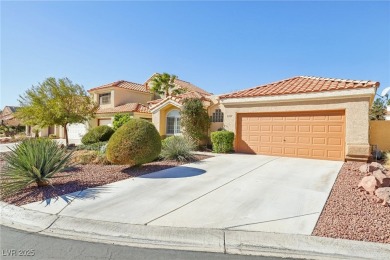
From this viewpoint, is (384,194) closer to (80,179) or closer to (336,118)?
(336,118)

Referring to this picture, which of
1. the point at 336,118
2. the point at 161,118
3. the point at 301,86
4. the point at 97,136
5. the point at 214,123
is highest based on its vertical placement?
the point at 301,86

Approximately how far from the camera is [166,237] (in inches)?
158

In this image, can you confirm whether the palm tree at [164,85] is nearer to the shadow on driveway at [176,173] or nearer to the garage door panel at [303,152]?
the garage door panel at [303,152]

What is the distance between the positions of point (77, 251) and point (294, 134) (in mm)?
11955

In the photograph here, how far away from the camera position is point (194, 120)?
52.4ft

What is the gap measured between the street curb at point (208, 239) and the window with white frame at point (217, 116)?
41.4 ft

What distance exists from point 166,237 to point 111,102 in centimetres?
2505

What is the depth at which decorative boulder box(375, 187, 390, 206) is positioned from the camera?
5.24 metres

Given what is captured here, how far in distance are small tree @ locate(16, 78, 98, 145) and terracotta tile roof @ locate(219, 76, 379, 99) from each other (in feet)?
38.6

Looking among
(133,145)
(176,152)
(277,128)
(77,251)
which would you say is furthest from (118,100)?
(77,251)

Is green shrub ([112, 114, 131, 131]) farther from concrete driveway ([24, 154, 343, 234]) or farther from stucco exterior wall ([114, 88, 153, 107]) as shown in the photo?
concrete driveway ([24, 154, 343, 234])

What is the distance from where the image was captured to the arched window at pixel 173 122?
18516 mm

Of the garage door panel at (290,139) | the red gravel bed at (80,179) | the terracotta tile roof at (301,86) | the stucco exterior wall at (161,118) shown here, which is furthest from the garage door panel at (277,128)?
the stucco exterior wall at (161,118)

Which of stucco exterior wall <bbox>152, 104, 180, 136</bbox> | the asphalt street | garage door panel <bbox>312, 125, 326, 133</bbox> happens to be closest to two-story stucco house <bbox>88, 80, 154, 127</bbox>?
stucco exterior wall <bbox>152, 104, 180, 136</bbox>
